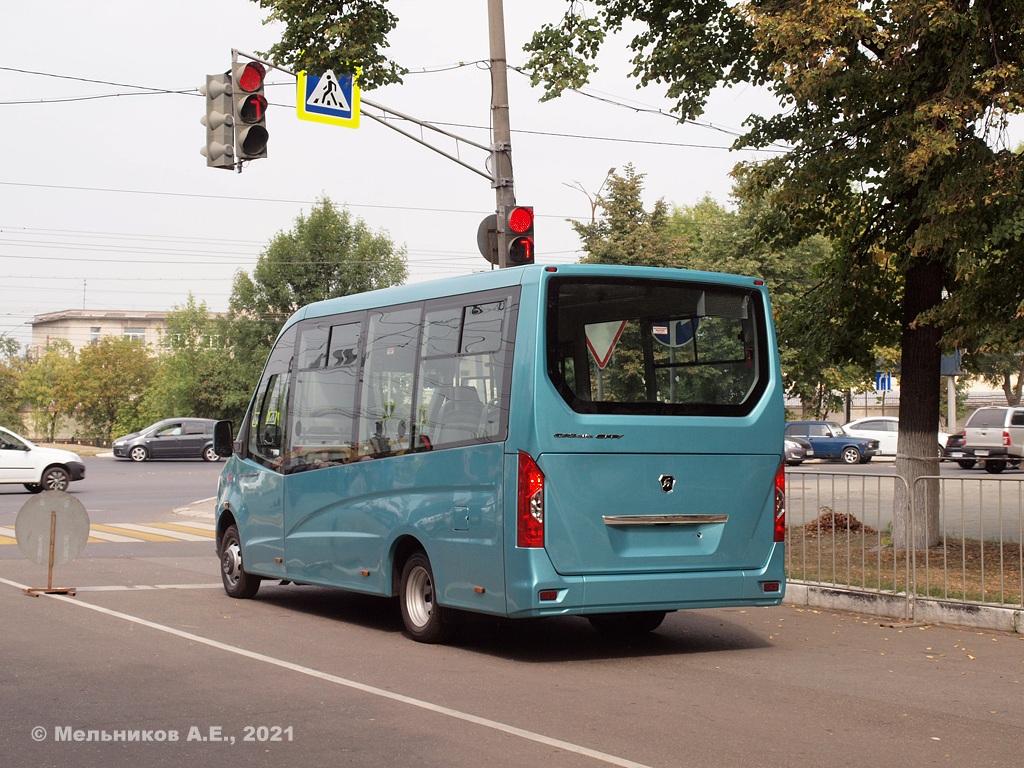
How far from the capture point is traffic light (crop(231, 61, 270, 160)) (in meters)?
15.0

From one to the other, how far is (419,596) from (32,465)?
874 inches

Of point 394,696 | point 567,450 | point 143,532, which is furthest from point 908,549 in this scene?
point 143,532

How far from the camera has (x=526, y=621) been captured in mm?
11914

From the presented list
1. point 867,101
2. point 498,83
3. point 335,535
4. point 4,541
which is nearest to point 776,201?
point 867,101

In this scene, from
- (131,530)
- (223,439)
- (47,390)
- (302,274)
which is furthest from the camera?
(47,390)

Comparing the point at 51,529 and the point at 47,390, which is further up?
the point at 47,390

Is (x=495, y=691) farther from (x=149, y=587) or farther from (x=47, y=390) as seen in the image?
(x=47, y=390)

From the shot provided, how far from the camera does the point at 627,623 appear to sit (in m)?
11.0

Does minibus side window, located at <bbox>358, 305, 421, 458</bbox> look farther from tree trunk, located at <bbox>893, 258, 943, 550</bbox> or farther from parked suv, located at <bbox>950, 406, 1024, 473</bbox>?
parked suv, located at <bbox>950, 406, 1024, 473</bbox>

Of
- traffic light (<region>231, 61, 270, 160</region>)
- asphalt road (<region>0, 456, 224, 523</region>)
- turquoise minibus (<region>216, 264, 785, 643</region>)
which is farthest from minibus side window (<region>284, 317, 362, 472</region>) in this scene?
asphalt road (<region>0, 456, 224, 523</region>)

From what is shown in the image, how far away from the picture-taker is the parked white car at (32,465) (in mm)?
29969

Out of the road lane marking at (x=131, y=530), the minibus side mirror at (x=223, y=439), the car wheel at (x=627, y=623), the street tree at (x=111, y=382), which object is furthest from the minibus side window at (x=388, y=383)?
the street tree at (x=111, y=382)

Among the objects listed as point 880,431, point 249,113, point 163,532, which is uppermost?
point 249,113

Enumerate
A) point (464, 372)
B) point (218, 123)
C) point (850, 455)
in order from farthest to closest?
1. point (850, 455)
2. point (218, 123)
3. point (464, 372)
